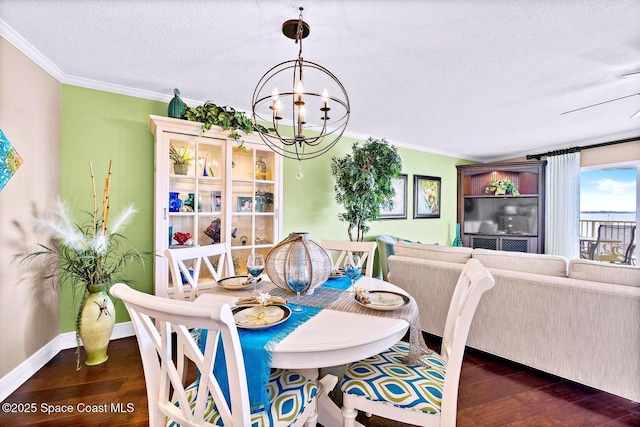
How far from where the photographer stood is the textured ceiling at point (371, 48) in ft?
5.30

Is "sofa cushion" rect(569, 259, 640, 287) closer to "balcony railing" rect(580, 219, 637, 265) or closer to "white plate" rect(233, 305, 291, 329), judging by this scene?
"white plate" rect(233, 305, 291, 329)

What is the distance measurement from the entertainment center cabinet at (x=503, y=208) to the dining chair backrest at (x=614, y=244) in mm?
717

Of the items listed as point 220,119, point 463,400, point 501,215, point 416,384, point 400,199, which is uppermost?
point 220,119

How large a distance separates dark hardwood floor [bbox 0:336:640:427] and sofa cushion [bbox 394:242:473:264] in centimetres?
86

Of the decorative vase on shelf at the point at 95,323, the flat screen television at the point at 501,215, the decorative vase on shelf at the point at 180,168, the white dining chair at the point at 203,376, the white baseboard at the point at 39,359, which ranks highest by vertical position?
the decorative vase on shelf at the point at 180,168

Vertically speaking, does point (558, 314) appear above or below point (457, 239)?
below

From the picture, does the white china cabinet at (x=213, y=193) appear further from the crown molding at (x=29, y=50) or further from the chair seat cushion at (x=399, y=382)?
the chair seat cushion at (x=399, y=382)

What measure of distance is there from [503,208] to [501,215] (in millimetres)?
136

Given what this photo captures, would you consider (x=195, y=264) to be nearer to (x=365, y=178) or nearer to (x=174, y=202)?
(x=174, y=202)

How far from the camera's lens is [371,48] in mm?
1995

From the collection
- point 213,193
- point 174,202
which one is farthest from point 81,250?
point 213,193

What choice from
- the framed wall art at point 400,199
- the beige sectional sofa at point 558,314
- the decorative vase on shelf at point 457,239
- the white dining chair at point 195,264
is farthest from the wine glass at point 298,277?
the decorative vase on shelf at point 457,239

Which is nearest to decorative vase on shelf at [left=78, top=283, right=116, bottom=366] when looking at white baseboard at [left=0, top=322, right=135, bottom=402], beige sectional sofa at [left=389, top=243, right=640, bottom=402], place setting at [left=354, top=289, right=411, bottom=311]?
white baseboard at [left=0, top=322, right=135, bottom=402]

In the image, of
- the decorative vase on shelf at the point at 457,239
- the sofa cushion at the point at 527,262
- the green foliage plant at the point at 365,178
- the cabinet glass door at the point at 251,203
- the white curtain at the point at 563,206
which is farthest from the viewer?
the decorative vase on shelf at the point at 457,239
